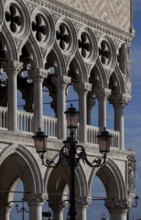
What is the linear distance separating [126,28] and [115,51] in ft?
5.26

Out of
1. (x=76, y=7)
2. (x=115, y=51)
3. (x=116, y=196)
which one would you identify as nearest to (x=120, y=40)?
(x=115, y=51)

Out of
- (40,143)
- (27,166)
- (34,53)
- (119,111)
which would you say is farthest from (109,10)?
(40,143)

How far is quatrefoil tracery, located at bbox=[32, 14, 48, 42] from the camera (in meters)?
32.3

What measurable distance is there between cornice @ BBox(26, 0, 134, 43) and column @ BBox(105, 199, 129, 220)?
6408mm

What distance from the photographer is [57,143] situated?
32.7m

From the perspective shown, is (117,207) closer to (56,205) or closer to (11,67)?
(56,205)

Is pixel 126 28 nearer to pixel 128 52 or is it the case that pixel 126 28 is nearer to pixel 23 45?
pixel 128 52

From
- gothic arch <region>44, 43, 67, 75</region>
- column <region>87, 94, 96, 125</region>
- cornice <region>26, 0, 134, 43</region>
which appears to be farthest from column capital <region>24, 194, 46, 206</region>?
column <region>87, 94, 96, 125</region>

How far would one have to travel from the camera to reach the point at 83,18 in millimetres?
34750

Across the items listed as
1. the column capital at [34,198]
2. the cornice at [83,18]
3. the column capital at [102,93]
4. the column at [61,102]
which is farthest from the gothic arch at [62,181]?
the cornice at [83,18]

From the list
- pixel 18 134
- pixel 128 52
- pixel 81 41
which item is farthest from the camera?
pixel 128 52

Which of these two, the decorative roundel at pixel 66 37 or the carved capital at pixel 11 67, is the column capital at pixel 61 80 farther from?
the carved capital at pixel 11 67

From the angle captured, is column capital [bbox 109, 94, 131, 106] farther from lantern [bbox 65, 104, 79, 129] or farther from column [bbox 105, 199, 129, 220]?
lantern [bbox 65, 104, 79, 129]

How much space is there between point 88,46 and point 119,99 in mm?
2951
